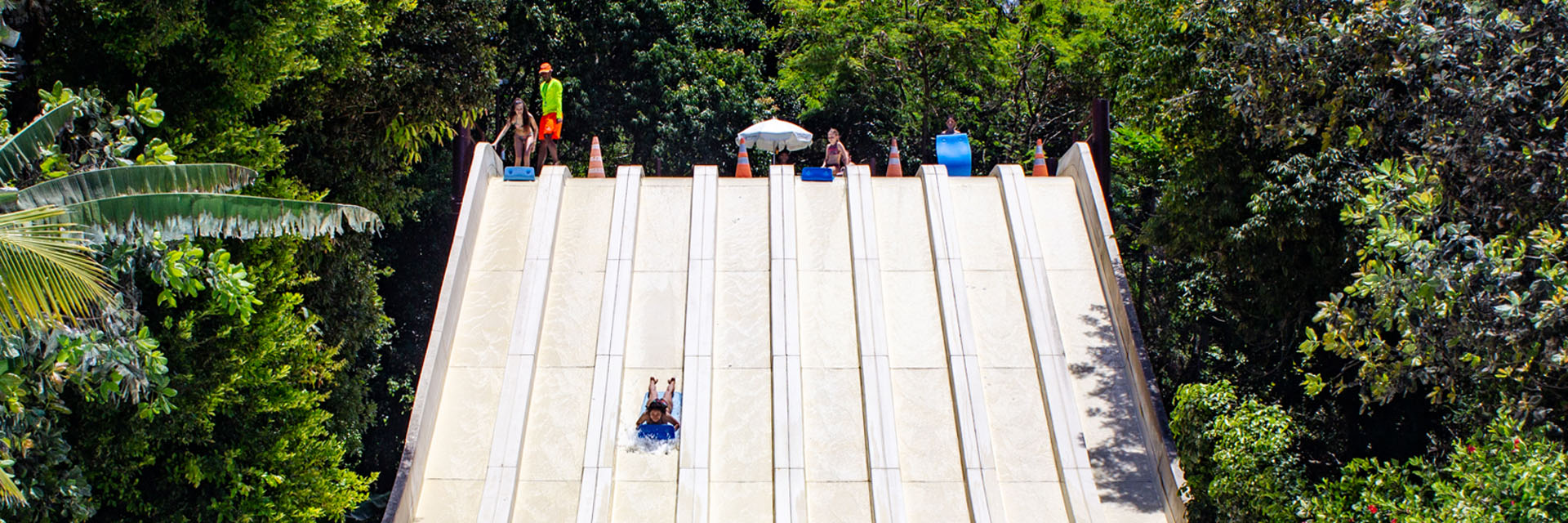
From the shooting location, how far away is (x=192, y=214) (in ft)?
34.7

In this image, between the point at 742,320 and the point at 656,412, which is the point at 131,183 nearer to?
the point at 656,412

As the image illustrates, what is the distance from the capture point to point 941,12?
28.1 meters

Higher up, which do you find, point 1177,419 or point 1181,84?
point 1181,84

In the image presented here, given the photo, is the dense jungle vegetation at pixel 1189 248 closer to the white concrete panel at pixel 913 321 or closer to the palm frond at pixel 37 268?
the palm frond at pixel 37 268

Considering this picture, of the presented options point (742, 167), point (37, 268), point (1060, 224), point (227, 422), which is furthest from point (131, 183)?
point (1060, 224)

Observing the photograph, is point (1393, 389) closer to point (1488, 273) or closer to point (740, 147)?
point (1488, 273)

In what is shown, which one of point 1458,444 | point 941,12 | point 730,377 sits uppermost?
point 941,12

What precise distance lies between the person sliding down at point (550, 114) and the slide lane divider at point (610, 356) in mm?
1636

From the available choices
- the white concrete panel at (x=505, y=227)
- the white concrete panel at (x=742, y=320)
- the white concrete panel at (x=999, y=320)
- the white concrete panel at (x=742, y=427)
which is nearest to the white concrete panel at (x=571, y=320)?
the white concrete panel at (x=505, y=227)

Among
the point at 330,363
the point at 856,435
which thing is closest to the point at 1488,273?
the point at 856,435

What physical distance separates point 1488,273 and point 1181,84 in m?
7.39

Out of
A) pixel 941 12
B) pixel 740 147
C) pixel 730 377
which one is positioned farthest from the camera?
pixel 941 12

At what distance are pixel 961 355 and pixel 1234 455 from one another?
3.74m

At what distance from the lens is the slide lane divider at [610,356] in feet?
45.8
